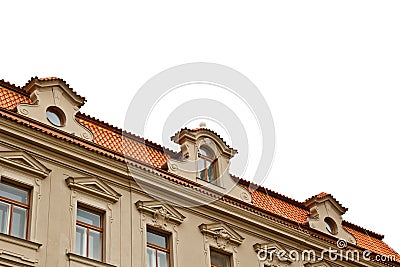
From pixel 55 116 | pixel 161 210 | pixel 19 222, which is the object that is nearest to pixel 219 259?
pixel 161 210

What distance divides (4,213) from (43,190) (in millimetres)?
1276

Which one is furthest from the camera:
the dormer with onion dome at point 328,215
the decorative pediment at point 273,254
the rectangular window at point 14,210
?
the dormer with onion dome at point 328,215

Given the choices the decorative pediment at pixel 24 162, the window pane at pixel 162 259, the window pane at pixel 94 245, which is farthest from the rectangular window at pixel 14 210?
the window pane at pixel 162 259

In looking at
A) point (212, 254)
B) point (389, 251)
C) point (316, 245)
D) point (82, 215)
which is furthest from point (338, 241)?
point (82, 215)

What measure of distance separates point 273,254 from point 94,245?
242 inches

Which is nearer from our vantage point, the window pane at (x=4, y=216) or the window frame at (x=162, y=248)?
the window pane at (x=4, y=216)

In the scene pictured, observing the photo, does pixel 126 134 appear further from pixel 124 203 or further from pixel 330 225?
pixel 330 225

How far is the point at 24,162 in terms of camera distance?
18.7 meters

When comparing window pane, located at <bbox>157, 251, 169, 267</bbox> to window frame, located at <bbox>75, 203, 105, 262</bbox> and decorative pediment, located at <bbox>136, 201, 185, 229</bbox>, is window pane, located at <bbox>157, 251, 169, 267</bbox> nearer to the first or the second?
decorative pediment, located at <bbox>136, 201, 185, 229</bbox>

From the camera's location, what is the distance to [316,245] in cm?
2411

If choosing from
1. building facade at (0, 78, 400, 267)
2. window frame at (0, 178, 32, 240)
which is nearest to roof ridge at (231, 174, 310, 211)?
building facade at (0, 78, 400, 267)

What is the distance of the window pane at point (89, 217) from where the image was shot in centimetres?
1922

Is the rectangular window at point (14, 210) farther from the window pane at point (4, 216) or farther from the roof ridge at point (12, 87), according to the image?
the roof ridge at point (12, 87)

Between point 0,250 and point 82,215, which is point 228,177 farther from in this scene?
point 0,250
